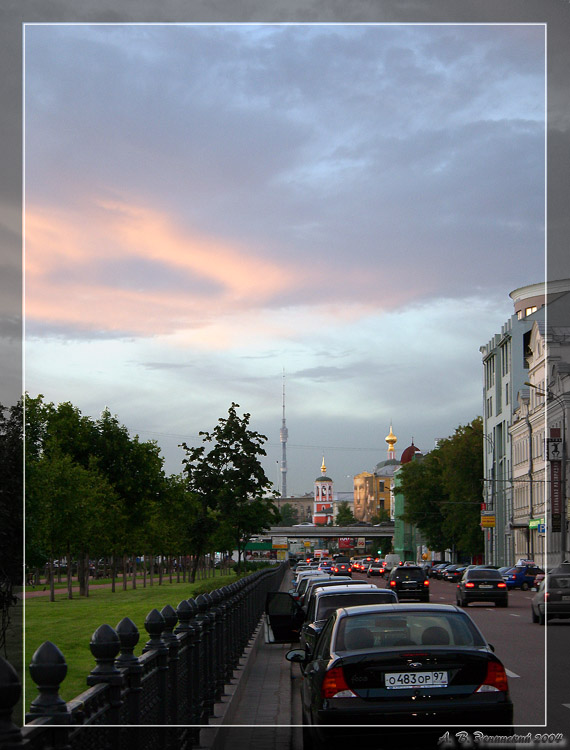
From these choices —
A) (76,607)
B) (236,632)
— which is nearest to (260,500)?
(76,607)

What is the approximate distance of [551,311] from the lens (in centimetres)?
8762

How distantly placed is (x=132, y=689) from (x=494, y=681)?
3.58 meters

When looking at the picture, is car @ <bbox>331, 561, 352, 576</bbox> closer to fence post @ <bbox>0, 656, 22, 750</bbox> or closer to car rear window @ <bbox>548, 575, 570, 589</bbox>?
car rear window @ <bbox>548, 575, 570, 589</bbox>

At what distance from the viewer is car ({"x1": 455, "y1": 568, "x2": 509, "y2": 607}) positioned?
1676 inches

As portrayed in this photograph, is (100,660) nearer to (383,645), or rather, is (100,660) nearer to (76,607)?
(383,645)

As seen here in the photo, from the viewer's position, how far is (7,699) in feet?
10.3

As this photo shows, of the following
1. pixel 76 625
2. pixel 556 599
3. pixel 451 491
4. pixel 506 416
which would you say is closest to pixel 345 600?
pixel 556 599

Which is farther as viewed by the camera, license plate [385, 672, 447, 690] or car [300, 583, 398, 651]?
car [300, 583, 398, 651]

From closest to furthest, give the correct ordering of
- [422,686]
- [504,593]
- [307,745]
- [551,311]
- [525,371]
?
[422,686] < [307,745] < [504,593] < [551,311] < [525,371]

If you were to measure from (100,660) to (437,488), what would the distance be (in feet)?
381

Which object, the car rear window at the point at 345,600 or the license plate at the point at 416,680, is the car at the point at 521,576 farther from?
the license plate at the point at 416,680

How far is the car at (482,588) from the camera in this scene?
140 feet

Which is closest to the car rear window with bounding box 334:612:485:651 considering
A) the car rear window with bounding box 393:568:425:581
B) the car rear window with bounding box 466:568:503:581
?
the car rear window with bounding box 466:568:503:581

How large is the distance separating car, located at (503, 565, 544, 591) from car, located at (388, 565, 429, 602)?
695 inches
